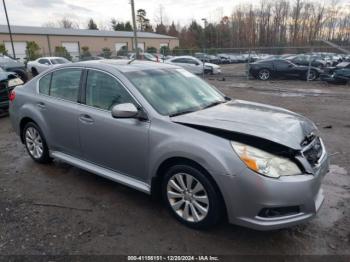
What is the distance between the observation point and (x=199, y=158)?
2.91 meters

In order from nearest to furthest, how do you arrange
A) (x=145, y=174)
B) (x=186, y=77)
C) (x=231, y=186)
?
1. (x=231, y=186)
2. (x=145, y=174)
3. (x=186, y=77)

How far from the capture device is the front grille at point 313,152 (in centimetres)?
298

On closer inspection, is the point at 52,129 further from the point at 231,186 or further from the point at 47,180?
the point at 231,186

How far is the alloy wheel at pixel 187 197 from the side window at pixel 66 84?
1.85 meters

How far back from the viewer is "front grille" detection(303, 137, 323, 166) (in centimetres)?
298

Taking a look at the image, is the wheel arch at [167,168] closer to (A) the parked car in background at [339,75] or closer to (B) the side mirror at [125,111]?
(B) the side mirror at [125,111]

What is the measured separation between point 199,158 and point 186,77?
1.70m

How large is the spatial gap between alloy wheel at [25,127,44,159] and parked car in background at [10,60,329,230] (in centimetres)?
11

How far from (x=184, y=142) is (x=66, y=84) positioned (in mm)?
2223

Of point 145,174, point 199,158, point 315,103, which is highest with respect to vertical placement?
point 199,158

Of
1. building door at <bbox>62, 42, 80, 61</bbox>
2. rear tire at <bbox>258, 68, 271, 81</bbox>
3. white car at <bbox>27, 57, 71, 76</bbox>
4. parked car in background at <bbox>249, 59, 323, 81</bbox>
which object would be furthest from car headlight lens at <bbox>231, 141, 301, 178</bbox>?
building door at <bbox>62, 42, 80, 61</bbox>

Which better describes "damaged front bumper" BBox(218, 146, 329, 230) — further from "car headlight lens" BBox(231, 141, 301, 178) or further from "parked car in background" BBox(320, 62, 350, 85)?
"parked car in background" BBox(320, 62, 350, 85)

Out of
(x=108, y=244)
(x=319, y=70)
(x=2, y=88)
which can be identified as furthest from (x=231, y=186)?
(x=319, y=70)

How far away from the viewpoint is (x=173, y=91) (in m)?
3.82
